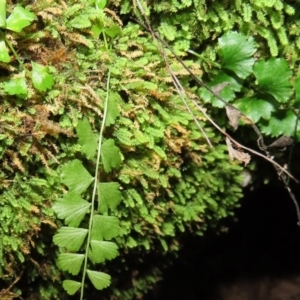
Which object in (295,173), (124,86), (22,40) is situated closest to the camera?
(22,40)

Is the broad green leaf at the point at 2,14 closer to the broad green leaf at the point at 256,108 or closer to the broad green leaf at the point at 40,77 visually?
the broad green leaf at the point at 40,77

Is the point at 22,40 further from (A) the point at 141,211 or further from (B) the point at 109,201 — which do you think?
(A) the point at 141,211

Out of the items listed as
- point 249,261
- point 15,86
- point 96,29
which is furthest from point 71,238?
point 249,261

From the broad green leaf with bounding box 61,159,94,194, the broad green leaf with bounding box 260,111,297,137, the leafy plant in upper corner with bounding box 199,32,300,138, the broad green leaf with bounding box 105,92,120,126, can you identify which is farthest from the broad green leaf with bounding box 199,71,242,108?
the broad green leaf with bounding box 61,159,94,194

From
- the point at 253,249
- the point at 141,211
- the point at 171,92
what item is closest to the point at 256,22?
the point at 171,92

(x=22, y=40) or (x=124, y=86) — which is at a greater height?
(x=22, y=40)

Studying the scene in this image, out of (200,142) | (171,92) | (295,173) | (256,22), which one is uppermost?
(256,22)

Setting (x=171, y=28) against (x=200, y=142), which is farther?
(x=200, y=142)

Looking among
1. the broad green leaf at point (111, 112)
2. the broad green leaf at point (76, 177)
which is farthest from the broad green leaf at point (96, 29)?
the broad green leaf at point (76, 177)
